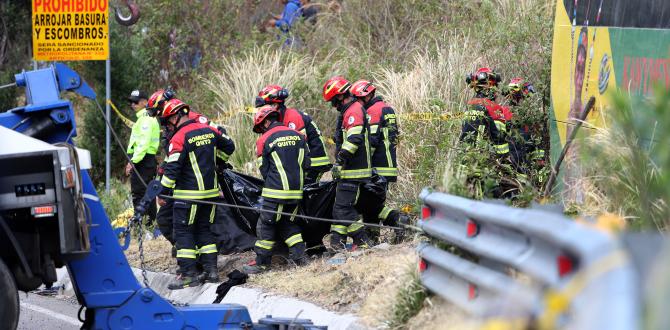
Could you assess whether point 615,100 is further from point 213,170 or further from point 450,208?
point 213,170

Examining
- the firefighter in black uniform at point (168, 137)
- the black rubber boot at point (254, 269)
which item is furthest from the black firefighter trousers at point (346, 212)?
the firefighter in black uniform at point (168, 137)

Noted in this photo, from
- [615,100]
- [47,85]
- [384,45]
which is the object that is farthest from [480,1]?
[615,100]

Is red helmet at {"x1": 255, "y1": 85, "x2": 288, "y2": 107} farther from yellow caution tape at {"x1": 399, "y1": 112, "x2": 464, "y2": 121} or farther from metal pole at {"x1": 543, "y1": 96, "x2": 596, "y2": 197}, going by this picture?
metal pole at {"x1": 543, "y1": 96, "x2": 596, "y2": 197}

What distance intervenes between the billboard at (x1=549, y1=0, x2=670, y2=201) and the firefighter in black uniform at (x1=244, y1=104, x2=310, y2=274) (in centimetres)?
255

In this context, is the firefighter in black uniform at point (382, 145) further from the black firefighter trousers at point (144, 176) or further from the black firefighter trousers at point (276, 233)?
the black firefighter trousers at point (144, 176)

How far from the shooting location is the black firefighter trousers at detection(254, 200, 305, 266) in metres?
10.3

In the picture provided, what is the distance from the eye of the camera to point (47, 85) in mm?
7098

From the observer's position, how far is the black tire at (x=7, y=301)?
20.1ft

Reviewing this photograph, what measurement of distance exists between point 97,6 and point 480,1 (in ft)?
20.0

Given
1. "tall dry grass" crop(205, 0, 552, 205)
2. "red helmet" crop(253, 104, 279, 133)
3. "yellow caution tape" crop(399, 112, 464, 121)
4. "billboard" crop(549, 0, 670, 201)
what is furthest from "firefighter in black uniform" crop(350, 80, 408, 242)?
"billboard" crop(549, 0, 670, 201)

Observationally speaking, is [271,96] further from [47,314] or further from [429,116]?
[47,314]

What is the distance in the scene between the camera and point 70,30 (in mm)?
15312

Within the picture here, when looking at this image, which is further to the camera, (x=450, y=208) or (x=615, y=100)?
(x=450, y=208)

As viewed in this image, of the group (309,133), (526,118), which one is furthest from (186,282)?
(526,118)
